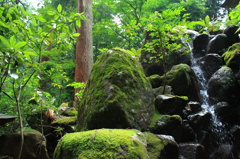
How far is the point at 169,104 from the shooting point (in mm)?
3975

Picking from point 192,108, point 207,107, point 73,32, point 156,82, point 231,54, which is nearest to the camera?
point 73,32

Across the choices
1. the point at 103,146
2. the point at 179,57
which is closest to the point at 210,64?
the point at 179,57

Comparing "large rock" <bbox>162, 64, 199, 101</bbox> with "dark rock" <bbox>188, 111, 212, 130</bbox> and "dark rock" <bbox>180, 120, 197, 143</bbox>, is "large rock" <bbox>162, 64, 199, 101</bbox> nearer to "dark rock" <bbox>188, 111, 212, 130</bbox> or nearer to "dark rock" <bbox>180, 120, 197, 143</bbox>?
"dark rock" <bbox>188, 111, 212, 130</bbox>

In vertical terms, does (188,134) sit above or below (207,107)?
below

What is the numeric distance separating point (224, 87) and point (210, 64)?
1573 mm

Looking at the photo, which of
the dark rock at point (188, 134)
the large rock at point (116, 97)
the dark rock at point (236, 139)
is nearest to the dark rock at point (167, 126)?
the large rock at point (116, 97)

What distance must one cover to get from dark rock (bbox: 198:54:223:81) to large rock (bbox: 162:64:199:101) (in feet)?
5.32

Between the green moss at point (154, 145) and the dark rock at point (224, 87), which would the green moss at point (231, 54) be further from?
the green moss at point (154, 145)

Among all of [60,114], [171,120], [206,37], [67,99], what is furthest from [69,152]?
[67,99]

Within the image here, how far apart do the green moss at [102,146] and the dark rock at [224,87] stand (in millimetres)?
4684

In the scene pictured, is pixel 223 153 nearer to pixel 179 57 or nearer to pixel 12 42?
pixel 179 57

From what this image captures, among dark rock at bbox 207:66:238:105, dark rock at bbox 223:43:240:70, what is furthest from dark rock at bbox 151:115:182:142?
dark rock at bbox 223:43:240:70

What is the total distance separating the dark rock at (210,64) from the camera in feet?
22.1

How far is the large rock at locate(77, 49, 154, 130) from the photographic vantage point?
2854 millimetres
